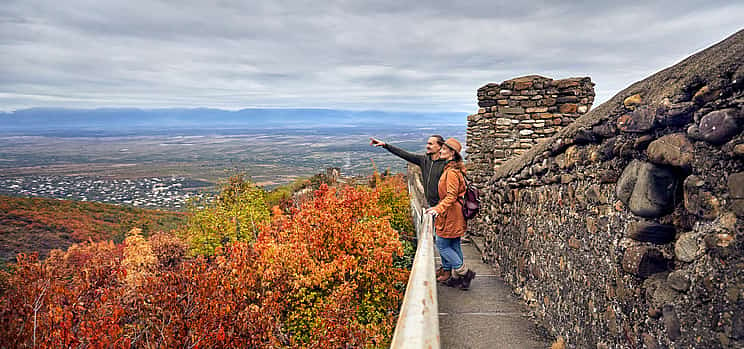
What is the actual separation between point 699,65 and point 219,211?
2894 cm

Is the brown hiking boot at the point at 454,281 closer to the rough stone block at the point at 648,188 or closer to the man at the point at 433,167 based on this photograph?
the man at the point at 433,167

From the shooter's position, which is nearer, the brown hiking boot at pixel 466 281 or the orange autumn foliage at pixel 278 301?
the brown hiking boot at pixel 466 281

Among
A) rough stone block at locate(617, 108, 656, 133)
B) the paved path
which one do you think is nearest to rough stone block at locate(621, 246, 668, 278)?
rough stone block at locate(617, 108, 656, 133)

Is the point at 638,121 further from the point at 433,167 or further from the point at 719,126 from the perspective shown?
the point at 433,167

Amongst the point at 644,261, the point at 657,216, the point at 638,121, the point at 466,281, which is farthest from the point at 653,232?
the point at 466,281

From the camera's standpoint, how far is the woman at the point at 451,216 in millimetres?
4820

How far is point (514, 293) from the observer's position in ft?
16.8

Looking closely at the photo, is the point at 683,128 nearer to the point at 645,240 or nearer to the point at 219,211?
the point at 645,240

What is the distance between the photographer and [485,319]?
440cm

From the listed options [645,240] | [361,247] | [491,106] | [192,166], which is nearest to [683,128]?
[645,240]

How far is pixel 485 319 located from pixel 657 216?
2497mm

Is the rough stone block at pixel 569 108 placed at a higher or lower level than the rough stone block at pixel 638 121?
higher

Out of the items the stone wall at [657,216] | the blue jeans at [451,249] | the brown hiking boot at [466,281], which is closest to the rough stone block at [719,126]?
the stone wall at [657,216]

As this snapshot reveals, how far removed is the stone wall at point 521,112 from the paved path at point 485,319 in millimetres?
4605
